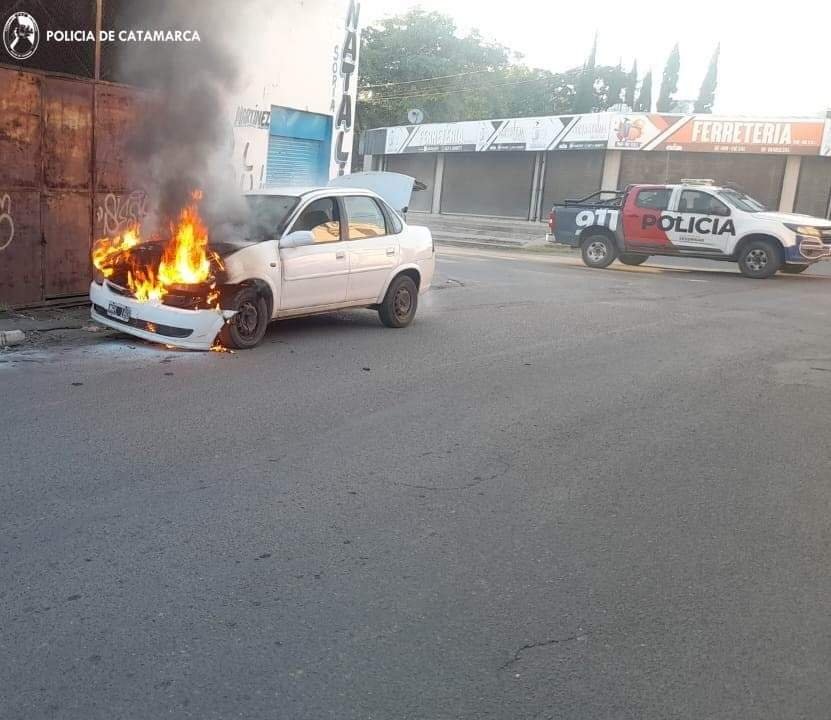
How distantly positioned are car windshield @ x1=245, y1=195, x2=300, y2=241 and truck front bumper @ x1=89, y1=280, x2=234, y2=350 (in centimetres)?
107

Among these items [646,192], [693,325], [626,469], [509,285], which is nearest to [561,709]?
[626,469]

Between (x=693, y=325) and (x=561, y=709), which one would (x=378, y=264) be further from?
(x=561, y=709)

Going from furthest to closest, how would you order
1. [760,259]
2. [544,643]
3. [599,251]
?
1. [599,251]
2. [760,259]
3. [544,643]

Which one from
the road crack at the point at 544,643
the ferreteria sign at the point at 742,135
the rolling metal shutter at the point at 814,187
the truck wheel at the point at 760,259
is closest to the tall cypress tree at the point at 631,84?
the ferreteria sign at the point at 742,135

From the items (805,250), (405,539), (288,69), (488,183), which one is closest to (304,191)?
(405,539)

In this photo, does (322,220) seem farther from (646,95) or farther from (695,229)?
(646,95)

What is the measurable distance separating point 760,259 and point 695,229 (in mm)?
1512

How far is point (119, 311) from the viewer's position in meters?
8.13

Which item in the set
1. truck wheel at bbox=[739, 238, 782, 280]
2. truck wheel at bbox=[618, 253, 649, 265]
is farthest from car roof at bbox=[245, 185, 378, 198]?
truck wheel at bbox=[618, 253, 649, 265]

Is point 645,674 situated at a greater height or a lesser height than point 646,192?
lesser

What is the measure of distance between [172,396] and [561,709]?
4.47 metres

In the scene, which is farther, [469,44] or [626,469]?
[469,44]

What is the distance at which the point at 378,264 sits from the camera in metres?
9.62

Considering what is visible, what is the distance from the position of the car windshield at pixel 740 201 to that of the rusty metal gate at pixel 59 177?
41.7ft
